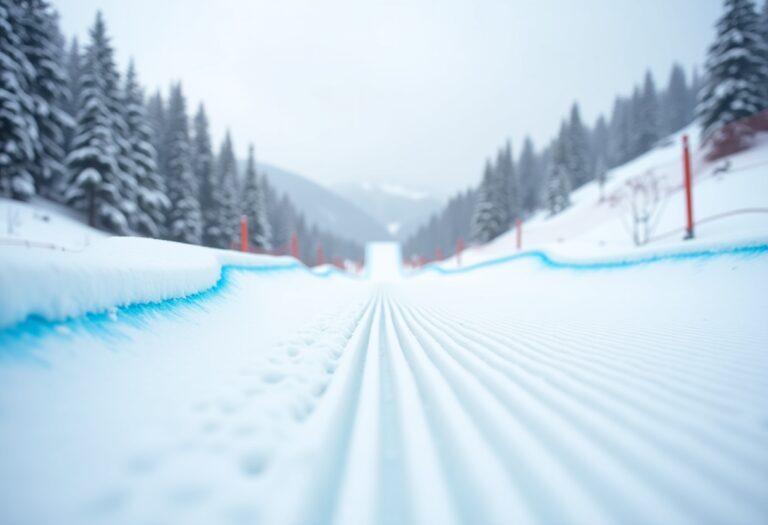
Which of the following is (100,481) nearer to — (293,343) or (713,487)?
(293,343)

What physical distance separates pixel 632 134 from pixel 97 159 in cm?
4834

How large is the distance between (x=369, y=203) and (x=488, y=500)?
195 meters

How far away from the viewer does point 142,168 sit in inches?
613

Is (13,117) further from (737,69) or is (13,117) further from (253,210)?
(737,69)

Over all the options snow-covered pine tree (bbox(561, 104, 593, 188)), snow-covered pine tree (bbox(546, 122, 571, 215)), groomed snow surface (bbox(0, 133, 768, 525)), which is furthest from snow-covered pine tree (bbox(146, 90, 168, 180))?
snow-covered pine tree (bbox(561, 104, 593, 188))

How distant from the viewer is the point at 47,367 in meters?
1.13

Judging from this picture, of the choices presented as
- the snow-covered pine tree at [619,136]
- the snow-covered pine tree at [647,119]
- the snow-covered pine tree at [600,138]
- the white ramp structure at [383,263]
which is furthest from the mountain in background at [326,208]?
the snow-covered pine tree at [647,119]

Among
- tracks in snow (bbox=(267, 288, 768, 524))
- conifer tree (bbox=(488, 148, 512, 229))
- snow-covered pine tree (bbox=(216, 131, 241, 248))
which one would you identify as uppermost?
conifer tree (bbox=(488, 148, 512, 229))

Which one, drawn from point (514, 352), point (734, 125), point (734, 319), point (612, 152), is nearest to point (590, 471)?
point (514, 352)

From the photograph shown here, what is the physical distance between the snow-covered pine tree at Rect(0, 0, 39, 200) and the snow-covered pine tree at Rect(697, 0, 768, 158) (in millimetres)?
29002

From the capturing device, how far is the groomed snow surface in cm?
79

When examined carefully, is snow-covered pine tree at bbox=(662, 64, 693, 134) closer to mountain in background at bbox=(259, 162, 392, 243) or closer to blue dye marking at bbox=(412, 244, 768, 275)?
blue dye marking at bbox=(412, 244, 768, 275)

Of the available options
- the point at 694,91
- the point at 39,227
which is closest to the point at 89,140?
the point at 39,227

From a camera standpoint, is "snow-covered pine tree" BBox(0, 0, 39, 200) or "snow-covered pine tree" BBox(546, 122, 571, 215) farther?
"snow-covered pine tree" BBox(546, 122, 571, 215)
